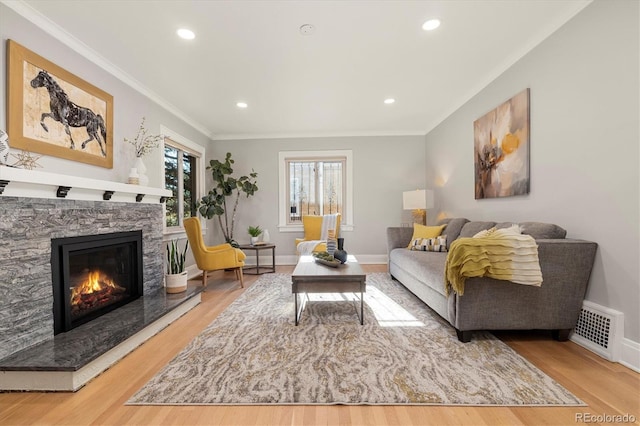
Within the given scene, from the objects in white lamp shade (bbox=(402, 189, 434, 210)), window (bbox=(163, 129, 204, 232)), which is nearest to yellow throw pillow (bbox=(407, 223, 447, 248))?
white lamp shade (bbox=(402, 189, 434, 210))

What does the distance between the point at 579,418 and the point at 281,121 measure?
471 centimetres

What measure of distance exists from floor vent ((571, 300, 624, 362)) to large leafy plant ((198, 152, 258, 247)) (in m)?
4.24

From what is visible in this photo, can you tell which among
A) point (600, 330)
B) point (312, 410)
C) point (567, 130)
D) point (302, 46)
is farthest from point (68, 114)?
point (600, 330)

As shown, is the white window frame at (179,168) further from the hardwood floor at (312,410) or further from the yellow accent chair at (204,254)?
the hardwood floor at (312,410)

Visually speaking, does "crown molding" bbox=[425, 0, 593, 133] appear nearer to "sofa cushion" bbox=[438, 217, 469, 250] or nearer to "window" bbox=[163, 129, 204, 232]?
"sofa cushion" bbox=[438, 217, 469, 250]

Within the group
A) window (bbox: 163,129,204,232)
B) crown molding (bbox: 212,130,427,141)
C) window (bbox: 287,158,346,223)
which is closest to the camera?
window (bbox: 163,129,204,232)

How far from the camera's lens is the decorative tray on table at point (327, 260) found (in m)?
2.85

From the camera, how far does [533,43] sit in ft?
8.63

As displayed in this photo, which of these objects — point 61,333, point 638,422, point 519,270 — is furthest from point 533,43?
point 61,333

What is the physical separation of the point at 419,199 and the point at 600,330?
2917 mm

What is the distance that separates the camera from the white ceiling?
7.16 ft

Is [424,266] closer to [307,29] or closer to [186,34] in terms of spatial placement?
[307,29]

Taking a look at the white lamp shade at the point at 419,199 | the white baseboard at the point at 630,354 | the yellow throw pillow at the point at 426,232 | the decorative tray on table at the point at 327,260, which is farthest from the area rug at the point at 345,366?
the white lamp shade at the point at 419,199

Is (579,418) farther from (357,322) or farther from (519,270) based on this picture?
(357,322)
